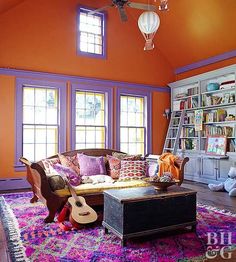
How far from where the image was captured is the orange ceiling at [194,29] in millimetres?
5801

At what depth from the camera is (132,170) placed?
4727 mm

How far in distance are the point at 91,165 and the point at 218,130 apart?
346 cm

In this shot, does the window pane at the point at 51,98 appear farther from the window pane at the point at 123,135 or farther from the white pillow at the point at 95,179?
the white pillow at the point at 95,179

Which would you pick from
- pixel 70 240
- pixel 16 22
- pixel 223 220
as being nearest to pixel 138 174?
pixel 223 220

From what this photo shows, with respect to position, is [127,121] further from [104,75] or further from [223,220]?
[223,220]

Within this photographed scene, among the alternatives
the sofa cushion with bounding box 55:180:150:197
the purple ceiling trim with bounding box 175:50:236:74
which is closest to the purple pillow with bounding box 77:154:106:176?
the sofa cushion with bounding box 55:180:150:197

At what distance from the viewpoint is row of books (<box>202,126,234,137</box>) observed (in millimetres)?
6297

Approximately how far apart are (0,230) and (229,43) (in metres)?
5.98

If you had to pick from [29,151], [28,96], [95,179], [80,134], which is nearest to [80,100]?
[80,134]

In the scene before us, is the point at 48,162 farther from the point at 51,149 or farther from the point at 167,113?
the point at 167,113

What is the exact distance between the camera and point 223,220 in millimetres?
3691

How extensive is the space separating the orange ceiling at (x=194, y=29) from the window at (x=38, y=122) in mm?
1830

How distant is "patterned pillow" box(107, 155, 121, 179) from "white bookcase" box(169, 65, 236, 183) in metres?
2.54

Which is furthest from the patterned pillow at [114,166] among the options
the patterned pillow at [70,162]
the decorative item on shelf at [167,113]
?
the decorative item on shelf at [167,113]
